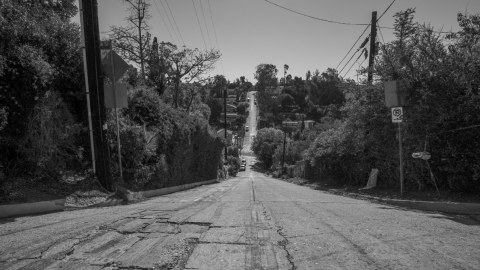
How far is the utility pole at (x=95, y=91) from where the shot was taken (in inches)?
409

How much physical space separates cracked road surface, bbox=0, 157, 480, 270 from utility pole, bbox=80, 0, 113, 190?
2.76 meters

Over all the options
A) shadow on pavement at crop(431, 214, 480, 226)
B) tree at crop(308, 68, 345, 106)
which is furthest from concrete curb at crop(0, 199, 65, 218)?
tree at crop(308, 68, 345, 106)

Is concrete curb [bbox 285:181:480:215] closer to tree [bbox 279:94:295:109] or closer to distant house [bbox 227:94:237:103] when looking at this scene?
tree [bbox 279:94:295:109]

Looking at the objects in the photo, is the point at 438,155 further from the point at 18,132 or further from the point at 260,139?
the point at 260,139

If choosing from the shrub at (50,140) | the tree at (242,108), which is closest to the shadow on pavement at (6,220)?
the shrub at (50,140)

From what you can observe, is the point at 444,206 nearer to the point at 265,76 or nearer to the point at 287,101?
the point at 265,76

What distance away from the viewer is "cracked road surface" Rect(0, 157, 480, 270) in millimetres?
4375

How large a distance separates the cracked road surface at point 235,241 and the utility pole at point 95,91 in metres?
2.76

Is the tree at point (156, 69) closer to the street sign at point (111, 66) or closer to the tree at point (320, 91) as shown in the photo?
the street sign at point (111, 66)

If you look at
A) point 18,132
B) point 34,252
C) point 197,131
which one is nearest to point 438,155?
point 34,252

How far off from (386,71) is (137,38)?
57.9ft

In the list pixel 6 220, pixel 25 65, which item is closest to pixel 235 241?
pixel 6 220

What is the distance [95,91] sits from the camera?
1047 cm

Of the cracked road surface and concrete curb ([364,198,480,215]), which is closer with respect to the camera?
the cracked road surface
